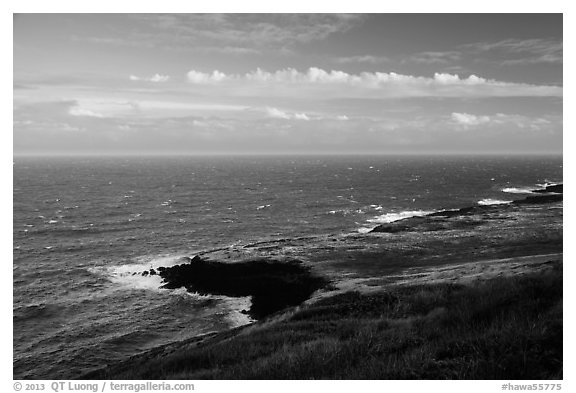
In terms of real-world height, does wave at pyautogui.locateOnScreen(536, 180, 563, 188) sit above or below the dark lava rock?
above

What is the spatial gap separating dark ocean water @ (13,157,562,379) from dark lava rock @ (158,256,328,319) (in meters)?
2.14

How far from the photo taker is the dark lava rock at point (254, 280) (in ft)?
141

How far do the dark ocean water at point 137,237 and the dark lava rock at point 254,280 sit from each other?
214 cm

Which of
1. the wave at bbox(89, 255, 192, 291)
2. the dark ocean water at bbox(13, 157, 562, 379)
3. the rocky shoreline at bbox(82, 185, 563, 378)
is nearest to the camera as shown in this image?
the dark ocean water at bbox(13, 157, 562, 379)

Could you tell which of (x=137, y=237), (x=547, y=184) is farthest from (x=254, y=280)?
(x=547, y=184)

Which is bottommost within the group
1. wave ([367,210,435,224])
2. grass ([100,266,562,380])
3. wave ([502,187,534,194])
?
wave ([367,210,435,224])

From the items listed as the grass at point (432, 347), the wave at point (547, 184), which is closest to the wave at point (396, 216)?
the wave at point (547, 184)

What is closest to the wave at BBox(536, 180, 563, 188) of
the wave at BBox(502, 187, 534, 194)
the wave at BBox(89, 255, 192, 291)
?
the wave at BBox(502, 187, 534, 194)

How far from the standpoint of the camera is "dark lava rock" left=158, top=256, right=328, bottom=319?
141 ft

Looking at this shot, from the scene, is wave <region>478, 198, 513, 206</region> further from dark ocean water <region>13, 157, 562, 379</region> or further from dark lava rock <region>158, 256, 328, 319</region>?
dark lava rock <region>158, 256, 328, 319</region>

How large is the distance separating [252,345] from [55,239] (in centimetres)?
7013

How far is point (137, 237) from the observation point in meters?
73.4

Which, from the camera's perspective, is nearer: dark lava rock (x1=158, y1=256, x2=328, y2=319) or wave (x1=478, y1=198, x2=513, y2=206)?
Answer: dark lava rock (x1=158, y1=256, x2=328, y2=319)

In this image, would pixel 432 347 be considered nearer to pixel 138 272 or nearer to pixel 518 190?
pixel 138 272
